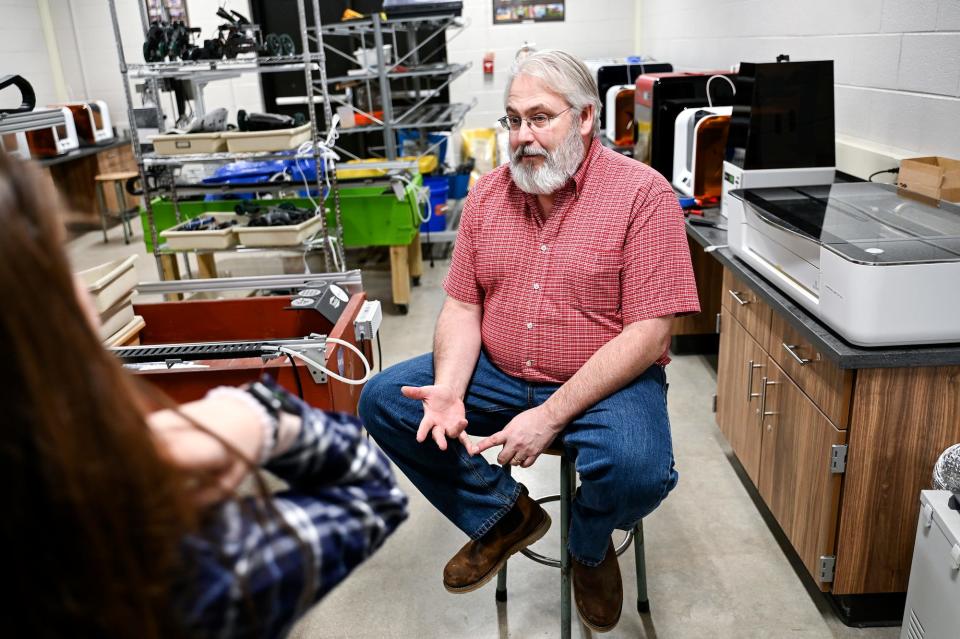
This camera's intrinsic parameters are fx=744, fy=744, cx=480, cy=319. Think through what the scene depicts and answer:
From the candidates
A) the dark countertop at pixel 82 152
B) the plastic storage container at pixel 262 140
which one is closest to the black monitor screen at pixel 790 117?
the plastic storage container at pixel 262 140

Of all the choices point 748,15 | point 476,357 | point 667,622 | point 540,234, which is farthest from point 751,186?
point 748,15

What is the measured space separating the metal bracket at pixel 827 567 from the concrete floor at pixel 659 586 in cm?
15

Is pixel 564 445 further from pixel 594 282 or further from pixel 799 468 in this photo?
pixel 799 468

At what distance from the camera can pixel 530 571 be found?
6.94 ft

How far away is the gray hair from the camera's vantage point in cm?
179

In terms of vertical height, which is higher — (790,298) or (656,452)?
(790,298)

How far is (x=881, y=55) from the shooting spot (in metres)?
2.56

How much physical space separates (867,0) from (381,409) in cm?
224

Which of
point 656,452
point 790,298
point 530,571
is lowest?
point 530,571

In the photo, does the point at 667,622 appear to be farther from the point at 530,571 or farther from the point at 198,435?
the point at 198,435

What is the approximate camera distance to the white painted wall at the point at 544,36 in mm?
6398

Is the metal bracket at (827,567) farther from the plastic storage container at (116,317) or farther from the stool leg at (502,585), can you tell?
the plastic storage container at (116,317)

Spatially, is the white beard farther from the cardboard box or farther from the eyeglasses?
the cardboard box

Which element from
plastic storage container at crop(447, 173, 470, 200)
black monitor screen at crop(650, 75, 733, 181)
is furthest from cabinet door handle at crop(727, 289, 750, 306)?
plastic storage container at crop(447, 173, 470, 200)
